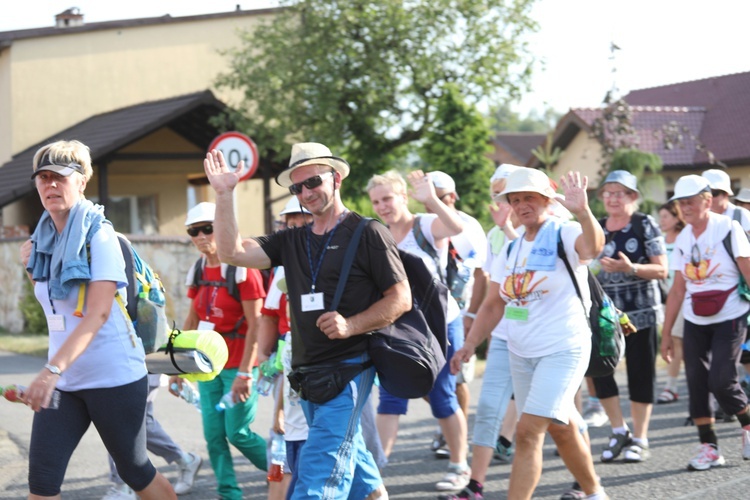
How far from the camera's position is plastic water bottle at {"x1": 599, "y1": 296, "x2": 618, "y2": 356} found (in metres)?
5.97

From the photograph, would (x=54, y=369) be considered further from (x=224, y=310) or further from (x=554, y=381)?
(x=554, y=381)

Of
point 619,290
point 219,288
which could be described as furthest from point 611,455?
point 219,288

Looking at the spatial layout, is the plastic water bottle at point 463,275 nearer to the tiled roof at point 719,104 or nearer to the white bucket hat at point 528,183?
the white bucket hat at point 528,183

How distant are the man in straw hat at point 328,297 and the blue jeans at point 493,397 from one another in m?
1.74

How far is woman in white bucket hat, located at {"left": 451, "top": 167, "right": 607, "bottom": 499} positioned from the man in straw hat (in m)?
0.95

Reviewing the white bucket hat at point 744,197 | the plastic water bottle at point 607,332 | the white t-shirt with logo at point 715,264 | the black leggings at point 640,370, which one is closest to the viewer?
the plastic water bottle at point 607,332

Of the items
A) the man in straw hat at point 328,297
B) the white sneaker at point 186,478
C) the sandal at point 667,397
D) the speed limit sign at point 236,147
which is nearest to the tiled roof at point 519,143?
the speed limit sign at point 236,147

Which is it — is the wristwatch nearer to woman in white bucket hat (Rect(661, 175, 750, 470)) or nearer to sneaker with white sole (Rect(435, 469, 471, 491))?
sneaker with white sole (Rect(435, 469, 471, 491))

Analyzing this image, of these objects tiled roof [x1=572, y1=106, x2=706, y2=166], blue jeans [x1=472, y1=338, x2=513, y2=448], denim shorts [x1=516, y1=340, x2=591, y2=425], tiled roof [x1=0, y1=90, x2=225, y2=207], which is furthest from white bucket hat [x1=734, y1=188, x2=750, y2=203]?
tiled roof [x1=572, y1=106, x2=706, y2=166]

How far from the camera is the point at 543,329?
5605mm

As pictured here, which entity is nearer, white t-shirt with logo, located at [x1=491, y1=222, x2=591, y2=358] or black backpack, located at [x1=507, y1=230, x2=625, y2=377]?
white t-shirt with logo, located at [x1=491, y1=222, x2=591, y2=358]

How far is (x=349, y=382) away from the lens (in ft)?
15.8

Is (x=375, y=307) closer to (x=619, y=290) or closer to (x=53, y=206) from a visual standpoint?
(x=53, y=206)

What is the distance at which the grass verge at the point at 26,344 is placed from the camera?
15.6 m
